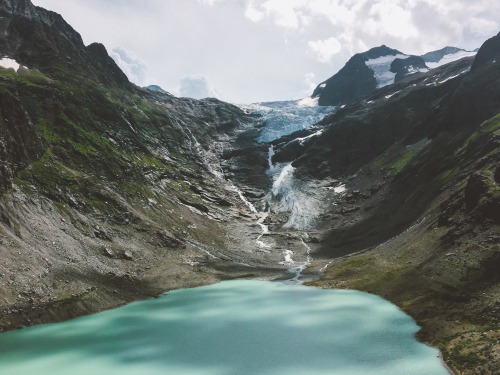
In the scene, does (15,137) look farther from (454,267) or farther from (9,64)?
(454,267)

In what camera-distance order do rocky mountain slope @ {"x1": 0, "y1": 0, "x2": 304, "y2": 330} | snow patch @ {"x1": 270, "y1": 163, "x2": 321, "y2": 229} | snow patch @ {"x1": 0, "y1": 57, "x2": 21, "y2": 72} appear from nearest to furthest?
rocky mountain slope @ {"x1": 0, "y1": 0, "x2": 304, "y2": 330}
snow patch @ {"x1": 270, "y1": 163, "x2": 321, "y2": 229}
snow patch @ {"x1": 0, "y1": 57, "x2": 21, "y2": 72}

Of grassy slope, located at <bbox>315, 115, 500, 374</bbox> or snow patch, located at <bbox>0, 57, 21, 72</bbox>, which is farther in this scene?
snow patch, located at <bbox>0, 57, 21, 72</bbox>

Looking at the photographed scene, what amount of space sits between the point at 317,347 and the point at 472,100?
527 ft

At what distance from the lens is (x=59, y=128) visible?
513ft

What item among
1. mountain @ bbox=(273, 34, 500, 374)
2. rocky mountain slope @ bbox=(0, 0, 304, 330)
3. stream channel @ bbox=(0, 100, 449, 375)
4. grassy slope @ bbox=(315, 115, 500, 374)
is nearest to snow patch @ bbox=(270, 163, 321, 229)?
mountain @ bbox=(273, 34, 500, 374)

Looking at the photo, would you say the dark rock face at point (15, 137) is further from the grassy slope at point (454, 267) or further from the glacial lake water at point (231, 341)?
the grassy slope at point (454, 267)

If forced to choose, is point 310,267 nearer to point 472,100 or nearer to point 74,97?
point 472,100

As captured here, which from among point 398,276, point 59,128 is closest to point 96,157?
point 59,128

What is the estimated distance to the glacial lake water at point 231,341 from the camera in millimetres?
48875

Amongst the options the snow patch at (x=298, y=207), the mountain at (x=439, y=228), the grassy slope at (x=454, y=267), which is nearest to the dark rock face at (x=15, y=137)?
the grassy slope at (x=454, y=267)

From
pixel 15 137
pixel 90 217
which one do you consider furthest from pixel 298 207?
pixel 15 137

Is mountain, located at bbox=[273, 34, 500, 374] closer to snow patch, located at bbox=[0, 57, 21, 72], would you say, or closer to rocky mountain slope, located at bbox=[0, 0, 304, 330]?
rocky mountain slope, located at bbox=[0, 0, 304, 330]

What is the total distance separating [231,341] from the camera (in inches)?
2309

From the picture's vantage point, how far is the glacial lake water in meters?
48.9
